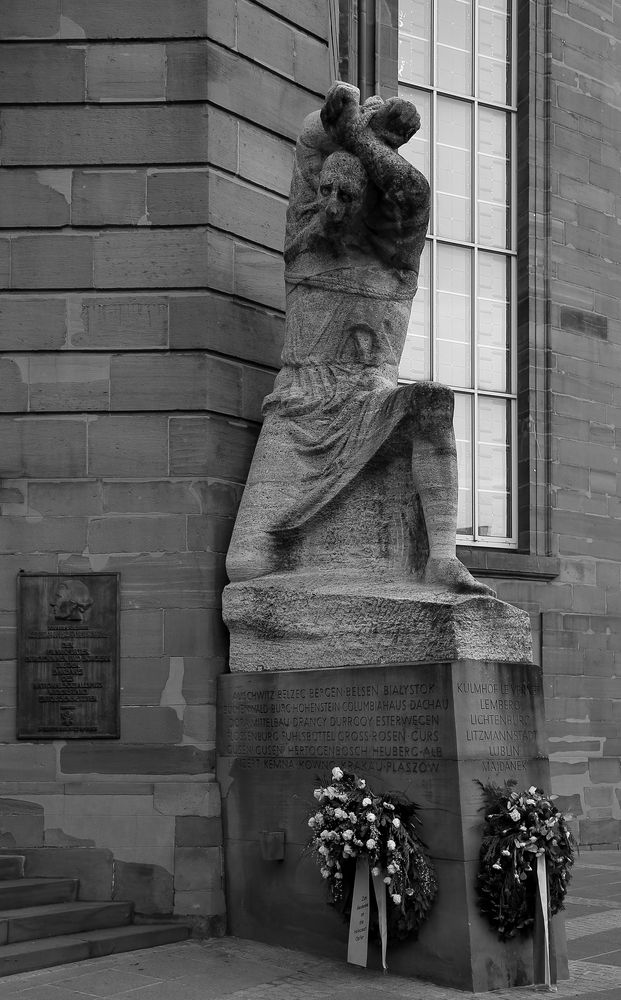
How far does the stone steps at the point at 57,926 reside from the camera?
7164 millimetres

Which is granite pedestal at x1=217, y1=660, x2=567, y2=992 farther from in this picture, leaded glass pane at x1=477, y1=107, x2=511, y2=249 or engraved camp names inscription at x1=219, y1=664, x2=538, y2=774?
leaded glass pane at x1=477, y1=107, x2=511, y2=249

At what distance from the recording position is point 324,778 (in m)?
7.61

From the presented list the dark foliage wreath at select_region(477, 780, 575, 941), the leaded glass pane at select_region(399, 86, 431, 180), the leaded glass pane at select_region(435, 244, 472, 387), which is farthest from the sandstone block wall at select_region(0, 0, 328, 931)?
the leaded glass pane at select_region(435, 244, 472, 387)

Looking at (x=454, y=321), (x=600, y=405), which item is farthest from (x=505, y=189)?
(x=600, y=405)

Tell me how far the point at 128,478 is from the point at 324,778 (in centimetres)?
247

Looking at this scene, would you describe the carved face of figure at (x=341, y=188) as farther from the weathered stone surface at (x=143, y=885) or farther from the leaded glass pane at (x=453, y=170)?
the leaded glass pane at (x=453, y=170)

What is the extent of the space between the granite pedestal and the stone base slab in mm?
112

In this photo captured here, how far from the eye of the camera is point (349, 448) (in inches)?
→ 326

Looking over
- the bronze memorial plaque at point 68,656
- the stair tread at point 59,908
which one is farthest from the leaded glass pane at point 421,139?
the stair tread at point 59,908

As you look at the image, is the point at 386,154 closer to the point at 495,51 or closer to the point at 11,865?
the point at 11,865

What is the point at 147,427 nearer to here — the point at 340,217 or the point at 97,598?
the point at 97,598

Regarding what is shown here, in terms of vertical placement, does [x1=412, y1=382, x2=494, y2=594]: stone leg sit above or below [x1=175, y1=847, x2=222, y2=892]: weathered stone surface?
above

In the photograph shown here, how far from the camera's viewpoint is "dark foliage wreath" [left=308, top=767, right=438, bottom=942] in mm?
6746

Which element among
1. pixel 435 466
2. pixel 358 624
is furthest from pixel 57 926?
pixel 435 466
